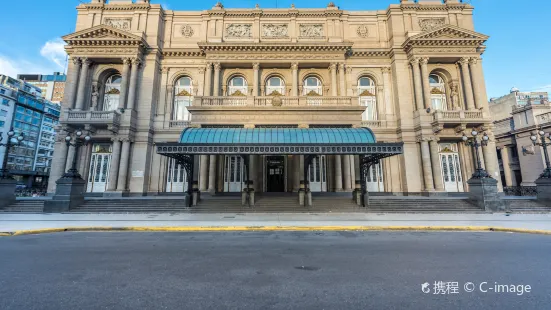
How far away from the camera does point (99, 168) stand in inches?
913

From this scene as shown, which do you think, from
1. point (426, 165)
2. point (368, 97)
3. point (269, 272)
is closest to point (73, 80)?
point (269, 272)

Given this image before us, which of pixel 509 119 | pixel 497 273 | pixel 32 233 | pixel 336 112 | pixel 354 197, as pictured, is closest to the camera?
pixel 497 273

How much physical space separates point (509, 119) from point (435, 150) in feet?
75.7

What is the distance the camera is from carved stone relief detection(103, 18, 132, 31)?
83.3ft

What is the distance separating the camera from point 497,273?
4.62 meters

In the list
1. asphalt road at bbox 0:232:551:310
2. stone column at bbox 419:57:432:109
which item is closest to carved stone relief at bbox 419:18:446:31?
stone column at bbox 419:57:432:109

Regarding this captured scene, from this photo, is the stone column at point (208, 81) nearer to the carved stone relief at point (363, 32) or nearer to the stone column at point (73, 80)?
the stone column at point (73, 80)

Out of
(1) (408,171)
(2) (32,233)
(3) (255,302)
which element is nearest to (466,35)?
(1) (408,171)

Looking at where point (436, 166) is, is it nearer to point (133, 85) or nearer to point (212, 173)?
point (212, 173)

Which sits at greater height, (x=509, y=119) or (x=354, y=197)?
(x=509, y=119)

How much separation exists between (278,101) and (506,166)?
120ft

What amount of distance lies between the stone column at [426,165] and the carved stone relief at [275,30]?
18.5 m

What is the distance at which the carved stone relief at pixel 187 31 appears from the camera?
85.9ft

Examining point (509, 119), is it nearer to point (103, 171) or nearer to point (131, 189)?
point (131, 189)
